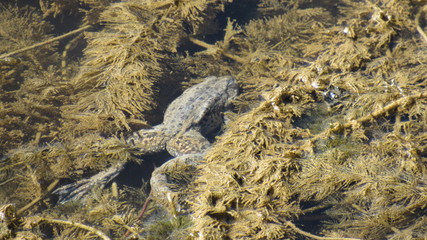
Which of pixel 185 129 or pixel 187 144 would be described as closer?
pixel 187 144

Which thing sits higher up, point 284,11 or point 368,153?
point 284,11

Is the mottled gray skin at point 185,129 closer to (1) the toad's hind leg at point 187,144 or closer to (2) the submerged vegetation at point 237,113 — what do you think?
(1) the toad's hind leg at point 187,144

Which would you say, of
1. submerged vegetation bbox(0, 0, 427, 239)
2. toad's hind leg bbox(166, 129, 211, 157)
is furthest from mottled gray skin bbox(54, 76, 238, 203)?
submerged vegetation bbox(0, 0, 427, 239)

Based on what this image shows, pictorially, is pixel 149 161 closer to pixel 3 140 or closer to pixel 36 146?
pixel 36 146

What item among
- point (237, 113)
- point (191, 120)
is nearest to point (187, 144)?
point (191, 120)

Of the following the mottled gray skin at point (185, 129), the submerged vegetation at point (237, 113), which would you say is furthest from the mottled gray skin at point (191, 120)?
the submerged vegetation at point (237, 113)

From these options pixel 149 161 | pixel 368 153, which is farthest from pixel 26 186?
pixel 368 153

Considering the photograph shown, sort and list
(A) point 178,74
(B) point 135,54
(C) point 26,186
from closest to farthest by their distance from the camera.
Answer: (C) point 26,186
(B) point 135,54
(A) point 178,74

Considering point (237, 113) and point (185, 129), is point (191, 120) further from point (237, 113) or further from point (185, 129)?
point (237, 113)
